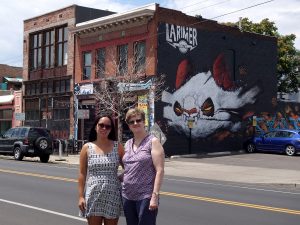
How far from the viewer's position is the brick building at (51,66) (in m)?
36.3

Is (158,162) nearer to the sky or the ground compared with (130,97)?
nearer to the ground

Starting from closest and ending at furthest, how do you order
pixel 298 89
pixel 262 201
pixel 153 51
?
pixel 262 201, pixel 153 51, pixel 298 89

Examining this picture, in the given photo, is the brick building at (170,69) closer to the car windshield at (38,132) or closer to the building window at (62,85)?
the building window at (62,85)

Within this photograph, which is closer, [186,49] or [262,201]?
[262,201]

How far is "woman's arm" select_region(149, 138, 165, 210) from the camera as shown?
499 cm

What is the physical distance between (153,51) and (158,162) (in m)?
24.6

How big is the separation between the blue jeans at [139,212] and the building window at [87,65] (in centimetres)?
→ 2938

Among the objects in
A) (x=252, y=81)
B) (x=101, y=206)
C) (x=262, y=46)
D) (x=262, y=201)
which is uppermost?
(x=262, y=46)

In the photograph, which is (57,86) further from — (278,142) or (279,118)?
(278,142)

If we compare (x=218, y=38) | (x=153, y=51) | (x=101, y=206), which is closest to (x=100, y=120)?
(x=101, y=206)

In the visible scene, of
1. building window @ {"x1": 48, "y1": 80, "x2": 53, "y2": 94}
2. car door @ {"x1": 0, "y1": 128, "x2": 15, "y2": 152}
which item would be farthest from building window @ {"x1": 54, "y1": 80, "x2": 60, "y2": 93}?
car door @ {"x1": 0, "y1": 128, "x2": 15, "y2": 152}

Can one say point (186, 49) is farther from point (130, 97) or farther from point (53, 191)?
point (53, 191)

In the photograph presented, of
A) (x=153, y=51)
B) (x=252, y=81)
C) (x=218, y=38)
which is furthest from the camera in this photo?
(x=252, y=81)

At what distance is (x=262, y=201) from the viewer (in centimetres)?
1192
